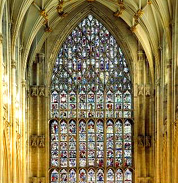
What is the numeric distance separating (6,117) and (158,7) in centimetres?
1234

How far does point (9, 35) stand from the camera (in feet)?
162

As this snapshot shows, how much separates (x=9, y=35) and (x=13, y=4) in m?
2.09

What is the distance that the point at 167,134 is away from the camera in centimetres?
4997

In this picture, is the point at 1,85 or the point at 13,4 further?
the point at 13,4

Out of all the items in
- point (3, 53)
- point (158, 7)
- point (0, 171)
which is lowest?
point (0, 171)

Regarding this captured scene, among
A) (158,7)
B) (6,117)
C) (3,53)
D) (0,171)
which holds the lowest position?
(0,171)

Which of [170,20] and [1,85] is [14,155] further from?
[170,20]

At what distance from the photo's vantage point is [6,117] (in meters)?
47.2

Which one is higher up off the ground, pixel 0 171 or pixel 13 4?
pixel 13 4

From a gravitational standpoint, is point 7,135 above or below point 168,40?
below

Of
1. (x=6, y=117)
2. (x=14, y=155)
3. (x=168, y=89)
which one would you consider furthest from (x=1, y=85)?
(x=168, y=89)

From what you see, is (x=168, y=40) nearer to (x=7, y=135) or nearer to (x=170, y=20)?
(x=170, y=20)

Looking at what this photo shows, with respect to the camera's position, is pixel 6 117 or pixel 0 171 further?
pixel 6 117

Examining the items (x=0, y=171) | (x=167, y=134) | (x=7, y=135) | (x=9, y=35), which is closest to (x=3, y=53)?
(x=9, y=35)
